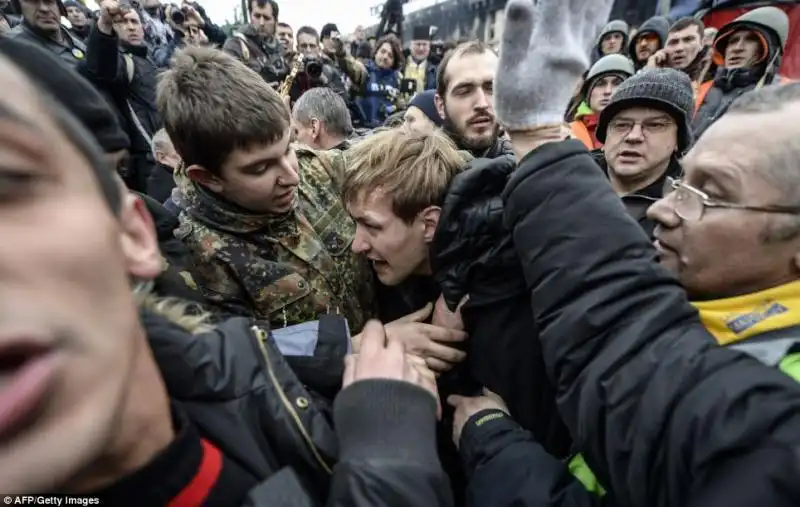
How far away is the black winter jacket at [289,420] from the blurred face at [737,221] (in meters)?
0.77

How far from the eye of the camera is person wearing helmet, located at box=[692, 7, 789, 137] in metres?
4.33

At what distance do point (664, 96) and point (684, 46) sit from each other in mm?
3458

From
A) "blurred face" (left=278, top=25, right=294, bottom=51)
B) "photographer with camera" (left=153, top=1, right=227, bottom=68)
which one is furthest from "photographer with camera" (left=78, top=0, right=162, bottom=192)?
"blurred face" (left=278, top=25, right=294, bottom=51)

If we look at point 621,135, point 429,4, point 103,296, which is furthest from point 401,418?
point 429,4

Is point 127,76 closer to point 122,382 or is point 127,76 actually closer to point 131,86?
point 131,86

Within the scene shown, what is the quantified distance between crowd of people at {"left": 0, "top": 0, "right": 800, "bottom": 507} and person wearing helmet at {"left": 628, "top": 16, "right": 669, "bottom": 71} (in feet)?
20.0

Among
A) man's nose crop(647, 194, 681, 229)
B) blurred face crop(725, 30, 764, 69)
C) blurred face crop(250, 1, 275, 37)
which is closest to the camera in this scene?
man's nose crop(647, 194, 681, 229)

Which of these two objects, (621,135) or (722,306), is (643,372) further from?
(621,135)

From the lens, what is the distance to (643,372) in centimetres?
96

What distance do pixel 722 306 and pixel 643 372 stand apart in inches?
12.1

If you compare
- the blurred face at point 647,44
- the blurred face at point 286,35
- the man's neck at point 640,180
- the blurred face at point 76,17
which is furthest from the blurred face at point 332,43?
the man's neck at point 640,180

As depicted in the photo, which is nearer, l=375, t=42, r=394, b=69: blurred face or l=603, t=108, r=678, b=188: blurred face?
l=603, t=108, r=678, b=188: blurred face

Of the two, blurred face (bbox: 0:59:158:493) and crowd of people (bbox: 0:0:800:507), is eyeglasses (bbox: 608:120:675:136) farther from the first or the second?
blurred face (bbox: 0:59:158:493)

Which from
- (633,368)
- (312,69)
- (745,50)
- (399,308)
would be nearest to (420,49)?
(312,69)
